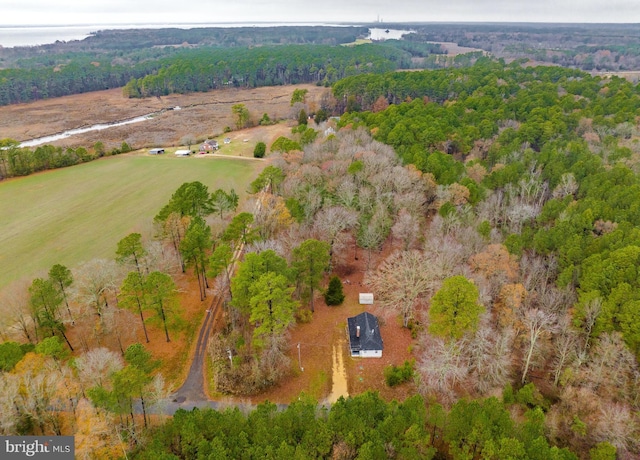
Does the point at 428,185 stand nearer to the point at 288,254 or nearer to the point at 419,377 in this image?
the point at 288,254

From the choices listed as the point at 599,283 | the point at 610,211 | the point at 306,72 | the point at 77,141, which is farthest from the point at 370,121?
the point at 306,72

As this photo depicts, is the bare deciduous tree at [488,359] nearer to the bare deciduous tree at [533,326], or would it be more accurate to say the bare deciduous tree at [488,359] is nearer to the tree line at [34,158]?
the bare deciduous tree at [533,326]

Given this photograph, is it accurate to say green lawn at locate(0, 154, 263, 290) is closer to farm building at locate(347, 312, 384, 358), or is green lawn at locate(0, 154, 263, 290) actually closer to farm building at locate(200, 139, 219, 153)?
farm building at locate(200, 139, 219, 153)

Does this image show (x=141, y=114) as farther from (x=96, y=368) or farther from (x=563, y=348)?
(x=563, y=348)

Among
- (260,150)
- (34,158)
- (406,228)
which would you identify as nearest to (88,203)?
(34,158)

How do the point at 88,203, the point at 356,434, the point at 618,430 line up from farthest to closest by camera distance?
the point at 88,203
the point at 618,430
the point at 356,434

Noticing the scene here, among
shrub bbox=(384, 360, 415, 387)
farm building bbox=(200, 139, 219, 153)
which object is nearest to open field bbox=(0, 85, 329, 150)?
farm building bbox=(200, 139, 219, 153)
